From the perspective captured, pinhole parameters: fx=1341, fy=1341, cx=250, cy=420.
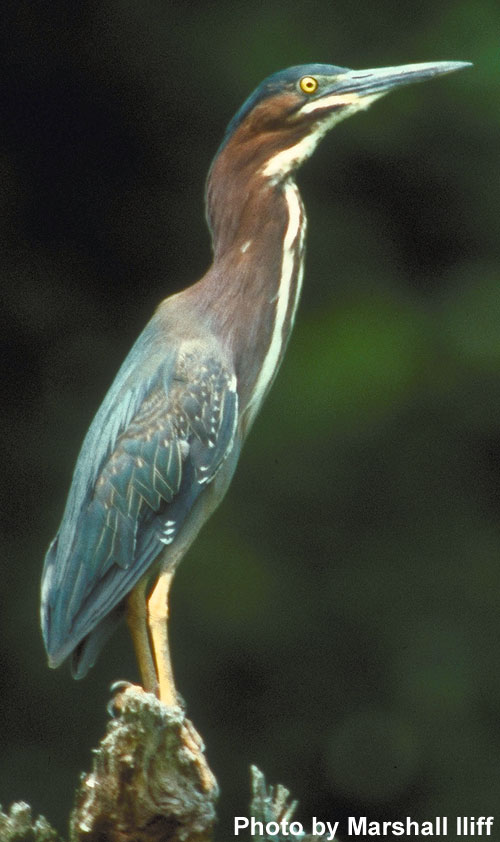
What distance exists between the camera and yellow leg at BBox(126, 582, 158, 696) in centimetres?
212

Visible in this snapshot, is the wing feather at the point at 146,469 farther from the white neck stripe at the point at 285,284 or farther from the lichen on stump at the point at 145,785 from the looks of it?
the lichen on stump at the point at 145,785

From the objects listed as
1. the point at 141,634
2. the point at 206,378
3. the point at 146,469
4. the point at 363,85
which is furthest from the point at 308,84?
the point at 141,634

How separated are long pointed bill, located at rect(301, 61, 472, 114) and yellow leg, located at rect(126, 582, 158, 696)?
32.2 inches

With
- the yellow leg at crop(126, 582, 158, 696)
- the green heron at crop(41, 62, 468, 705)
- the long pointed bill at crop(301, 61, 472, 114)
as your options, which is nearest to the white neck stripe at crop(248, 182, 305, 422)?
the green heron at crop(41, 62, 468, 705)

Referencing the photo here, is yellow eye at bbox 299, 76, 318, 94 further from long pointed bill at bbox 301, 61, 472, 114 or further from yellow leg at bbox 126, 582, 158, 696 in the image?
yellow leg at bbox 126, 582, 158, 696

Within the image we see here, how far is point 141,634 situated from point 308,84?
35.9 inches

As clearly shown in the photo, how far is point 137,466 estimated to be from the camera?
216 cm

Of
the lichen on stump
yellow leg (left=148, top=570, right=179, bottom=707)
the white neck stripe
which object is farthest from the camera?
the white neck stripe

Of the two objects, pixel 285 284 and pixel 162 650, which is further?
pixel 285 284

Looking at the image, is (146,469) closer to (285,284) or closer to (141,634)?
(141,634)

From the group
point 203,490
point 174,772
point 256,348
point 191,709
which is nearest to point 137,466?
point 203,490

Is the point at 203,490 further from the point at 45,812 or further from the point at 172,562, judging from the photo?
the point at 45,812

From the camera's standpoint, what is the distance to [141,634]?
2.14 meters

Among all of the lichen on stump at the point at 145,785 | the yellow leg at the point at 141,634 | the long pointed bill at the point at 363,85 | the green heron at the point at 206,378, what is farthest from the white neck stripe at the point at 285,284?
the lichen on stump at the point at 145,785
